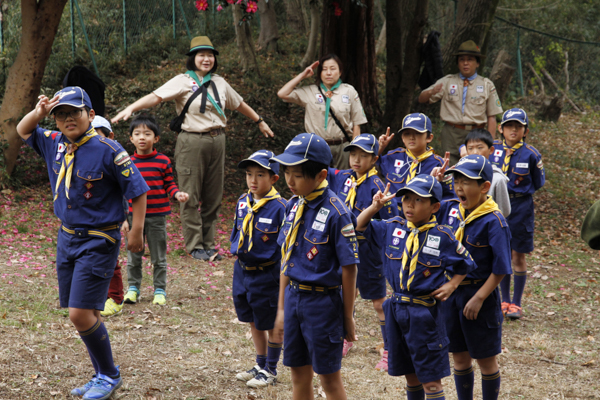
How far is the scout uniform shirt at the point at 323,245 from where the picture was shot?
329cm

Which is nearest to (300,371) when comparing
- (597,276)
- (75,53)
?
(597,276)

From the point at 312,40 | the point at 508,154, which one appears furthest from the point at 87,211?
the point at 312,40

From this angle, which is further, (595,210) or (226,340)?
(226,340)

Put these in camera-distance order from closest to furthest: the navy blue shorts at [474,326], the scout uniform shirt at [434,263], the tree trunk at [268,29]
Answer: the scout uniform shirt at [434,263] < the navy blue shorts at [474,326] < the tree trunk at [268,29]

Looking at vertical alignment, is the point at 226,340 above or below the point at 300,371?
below

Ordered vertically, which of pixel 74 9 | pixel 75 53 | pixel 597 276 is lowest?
pixel 597 276

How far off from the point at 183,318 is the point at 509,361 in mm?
3042

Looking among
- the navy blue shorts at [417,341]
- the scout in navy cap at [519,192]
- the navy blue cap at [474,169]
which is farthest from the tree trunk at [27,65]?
the navy blue shorts at [417,341]

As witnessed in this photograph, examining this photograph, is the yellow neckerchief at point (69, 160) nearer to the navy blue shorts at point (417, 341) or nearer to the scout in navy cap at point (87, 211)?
the scout in navy cap at point (87, 211)

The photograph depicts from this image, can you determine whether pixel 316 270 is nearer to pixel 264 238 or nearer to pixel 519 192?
pixel 264 238

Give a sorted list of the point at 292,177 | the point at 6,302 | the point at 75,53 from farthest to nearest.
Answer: the point at 75,53, the point at 6,302, the point at 292,177

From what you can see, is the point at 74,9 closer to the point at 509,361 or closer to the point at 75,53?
the point at 75,53

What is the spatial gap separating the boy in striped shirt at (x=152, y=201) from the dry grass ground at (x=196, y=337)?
21cm

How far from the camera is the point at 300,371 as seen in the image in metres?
3.46
